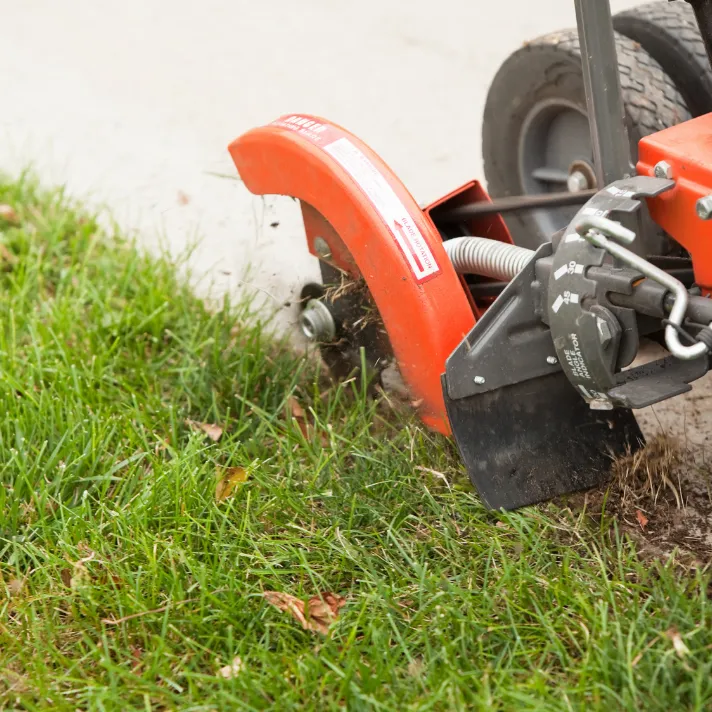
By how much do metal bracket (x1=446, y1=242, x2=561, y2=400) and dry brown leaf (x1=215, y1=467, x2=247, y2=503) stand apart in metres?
0.52

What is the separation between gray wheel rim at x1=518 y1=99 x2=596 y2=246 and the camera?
2.43 metres

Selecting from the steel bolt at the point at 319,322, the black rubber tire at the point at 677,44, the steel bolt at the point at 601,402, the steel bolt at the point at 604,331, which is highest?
the black rubber tire at the point at 677,44

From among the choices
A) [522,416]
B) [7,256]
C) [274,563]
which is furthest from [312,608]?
[7,256]

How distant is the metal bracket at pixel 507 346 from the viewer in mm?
1791

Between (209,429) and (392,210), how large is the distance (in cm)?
71

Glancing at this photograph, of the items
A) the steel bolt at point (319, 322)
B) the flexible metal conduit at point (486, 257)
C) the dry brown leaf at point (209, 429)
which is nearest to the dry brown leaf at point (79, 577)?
the dry brown leaf at point (209, 429)

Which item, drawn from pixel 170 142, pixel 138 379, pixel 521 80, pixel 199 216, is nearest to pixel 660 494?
pixel 521 80

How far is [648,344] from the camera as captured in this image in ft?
8.12

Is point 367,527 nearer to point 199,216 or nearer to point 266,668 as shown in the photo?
point 266,668

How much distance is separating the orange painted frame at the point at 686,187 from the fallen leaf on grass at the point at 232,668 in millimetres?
990

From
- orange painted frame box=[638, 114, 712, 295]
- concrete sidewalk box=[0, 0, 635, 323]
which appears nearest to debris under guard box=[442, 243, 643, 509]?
orange painted frame box=[638, 114, 712, 295]

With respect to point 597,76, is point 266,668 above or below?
below

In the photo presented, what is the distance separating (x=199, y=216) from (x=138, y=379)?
1.03m

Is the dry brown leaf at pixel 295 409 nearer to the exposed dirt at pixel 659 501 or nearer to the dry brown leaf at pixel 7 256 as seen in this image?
the exposed dirt at pixel 659 501
